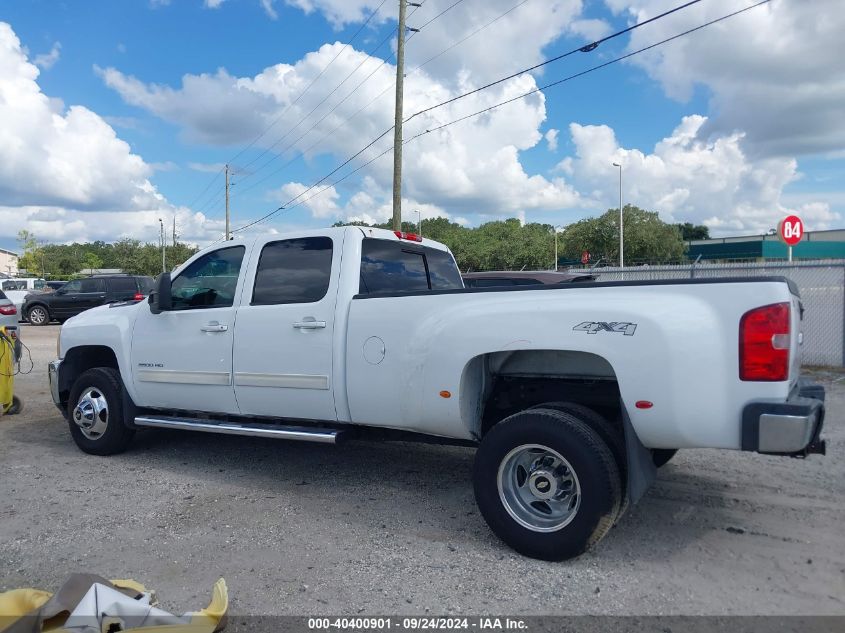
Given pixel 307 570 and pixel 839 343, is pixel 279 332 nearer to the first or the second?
pixel 307 570

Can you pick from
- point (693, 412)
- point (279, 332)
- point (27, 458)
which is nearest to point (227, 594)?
point (279, 332)

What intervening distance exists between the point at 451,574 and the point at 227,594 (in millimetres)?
1176

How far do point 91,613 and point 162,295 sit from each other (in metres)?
3.19

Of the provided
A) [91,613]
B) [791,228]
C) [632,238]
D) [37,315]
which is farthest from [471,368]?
[632,238]

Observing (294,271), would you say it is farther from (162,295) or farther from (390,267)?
(162,295)

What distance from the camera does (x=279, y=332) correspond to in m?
5.05

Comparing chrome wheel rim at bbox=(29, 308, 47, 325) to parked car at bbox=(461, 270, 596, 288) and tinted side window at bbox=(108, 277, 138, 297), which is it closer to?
tinted side window at bbox=(108, 277, 138, 297)

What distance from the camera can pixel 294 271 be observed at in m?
5.25

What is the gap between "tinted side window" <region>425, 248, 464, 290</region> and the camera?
5961mm

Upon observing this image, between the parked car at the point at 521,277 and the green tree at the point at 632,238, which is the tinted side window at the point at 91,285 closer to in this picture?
the parked car at the point at 521,277

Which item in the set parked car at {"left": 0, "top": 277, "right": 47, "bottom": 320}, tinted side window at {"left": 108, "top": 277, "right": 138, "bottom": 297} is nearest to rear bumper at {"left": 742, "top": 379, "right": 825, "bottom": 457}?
tinted side window at {"left": 108, "top": 277, "right": 138, "bottom": 297}

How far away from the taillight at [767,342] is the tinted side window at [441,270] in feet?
9.44

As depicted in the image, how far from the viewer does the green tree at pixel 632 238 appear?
6481cm

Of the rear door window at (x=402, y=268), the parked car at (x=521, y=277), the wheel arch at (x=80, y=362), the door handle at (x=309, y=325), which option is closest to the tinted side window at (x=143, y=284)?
the parked car at (x=521, y=277)
